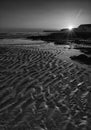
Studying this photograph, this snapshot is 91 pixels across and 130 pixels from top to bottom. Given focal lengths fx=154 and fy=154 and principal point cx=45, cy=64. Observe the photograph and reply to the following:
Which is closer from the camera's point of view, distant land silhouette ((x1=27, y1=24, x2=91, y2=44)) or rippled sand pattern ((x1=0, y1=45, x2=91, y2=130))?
rippled sand pattern ((x1=0, y1=45, x2=91, y2=130))

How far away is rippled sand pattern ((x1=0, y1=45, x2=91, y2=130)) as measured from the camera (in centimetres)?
515

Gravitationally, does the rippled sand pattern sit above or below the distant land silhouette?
below

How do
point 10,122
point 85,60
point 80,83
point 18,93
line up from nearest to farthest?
1. point 10,122
2. point 18,93
3. point 80,83
4. point 85,60

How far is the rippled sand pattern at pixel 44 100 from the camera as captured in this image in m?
5.15

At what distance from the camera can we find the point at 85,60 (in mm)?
14445

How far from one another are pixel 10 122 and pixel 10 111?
669 mm

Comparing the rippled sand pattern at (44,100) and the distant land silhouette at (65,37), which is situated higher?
the distant land silhouette at (65,37)

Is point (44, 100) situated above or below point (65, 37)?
below

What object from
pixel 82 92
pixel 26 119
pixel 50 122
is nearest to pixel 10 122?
pixel 26 119

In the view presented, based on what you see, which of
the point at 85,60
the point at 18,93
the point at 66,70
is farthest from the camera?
the point at 85,60

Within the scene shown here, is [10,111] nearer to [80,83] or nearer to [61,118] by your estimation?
[61,118]

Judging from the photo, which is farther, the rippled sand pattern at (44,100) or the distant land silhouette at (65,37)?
the distant land silhouette at (65,37)

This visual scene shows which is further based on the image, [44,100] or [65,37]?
[65,37]

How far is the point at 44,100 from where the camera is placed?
6695 mm
